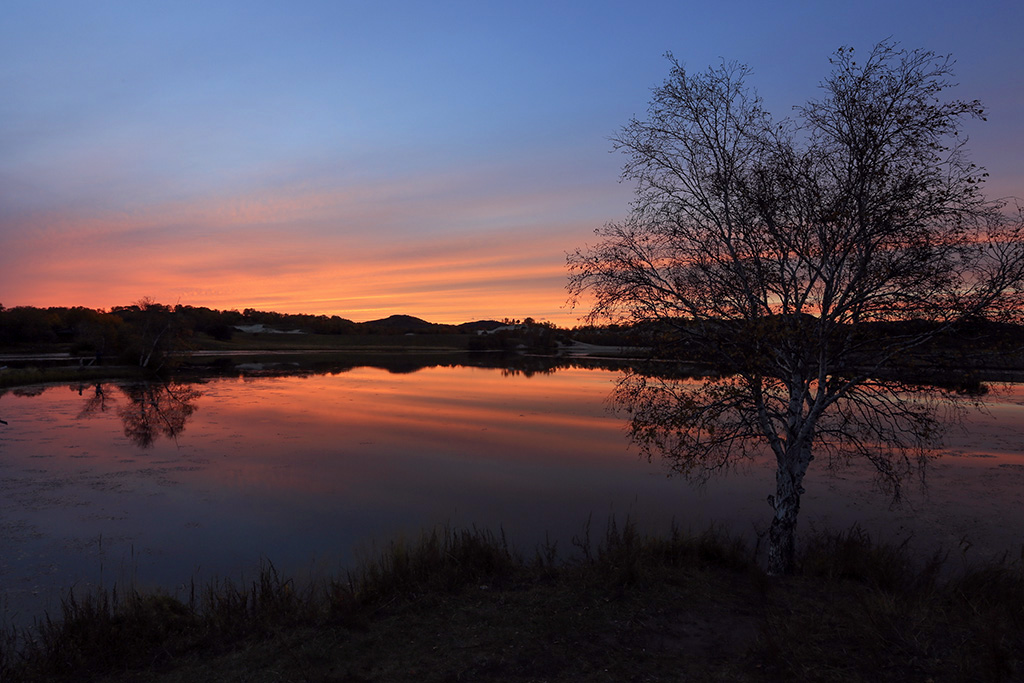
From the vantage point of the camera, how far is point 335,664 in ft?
15.7

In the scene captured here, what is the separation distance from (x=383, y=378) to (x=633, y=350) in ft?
103

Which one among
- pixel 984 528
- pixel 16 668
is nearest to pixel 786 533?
pixel 984 528

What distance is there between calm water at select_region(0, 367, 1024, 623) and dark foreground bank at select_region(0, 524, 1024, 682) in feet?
4.88

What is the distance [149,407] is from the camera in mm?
22828

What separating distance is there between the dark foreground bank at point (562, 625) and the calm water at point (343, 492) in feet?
4.88

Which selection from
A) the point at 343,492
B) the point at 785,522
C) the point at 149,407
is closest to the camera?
the point at 785,522

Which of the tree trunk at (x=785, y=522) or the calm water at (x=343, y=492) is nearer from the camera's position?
the tree trunk at (x=785, y=522)

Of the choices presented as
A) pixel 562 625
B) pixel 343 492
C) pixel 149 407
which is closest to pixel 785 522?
pixel 562 625

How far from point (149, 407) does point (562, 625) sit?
904 inches

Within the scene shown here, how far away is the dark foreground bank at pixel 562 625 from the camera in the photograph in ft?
15.0

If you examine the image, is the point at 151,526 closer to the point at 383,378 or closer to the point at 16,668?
the point at 16,668

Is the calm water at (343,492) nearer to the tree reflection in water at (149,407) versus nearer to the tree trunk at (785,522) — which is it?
the tree reflection in water at (149,407)

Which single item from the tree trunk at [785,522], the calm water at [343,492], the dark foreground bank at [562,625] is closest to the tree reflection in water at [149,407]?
the calm water at [343,492]

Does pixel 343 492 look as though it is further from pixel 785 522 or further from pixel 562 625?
pixel 785 522
